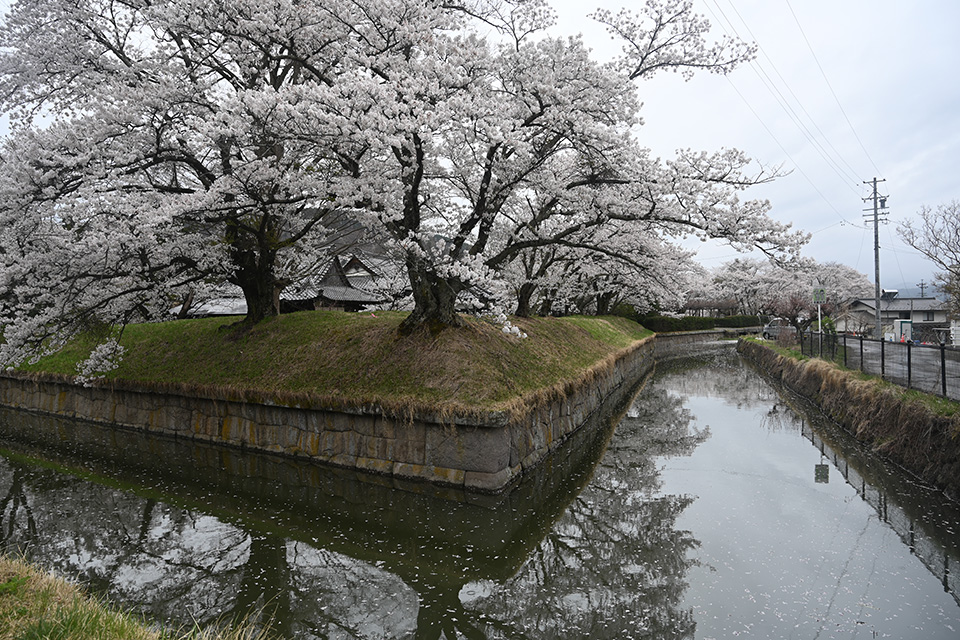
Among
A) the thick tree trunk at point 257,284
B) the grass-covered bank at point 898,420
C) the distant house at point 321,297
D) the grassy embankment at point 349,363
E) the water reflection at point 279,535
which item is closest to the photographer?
the water reflection at point 279,535

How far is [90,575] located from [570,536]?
18.9ft

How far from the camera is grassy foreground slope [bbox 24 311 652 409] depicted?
9.16 m

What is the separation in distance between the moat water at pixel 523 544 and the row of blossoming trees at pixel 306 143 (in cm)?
387

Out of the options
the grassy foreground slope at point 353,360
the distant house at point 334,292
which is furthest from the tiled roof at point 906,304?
the distant house at point 334,292

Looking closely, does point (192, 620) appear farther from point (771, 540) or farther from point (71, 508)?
point (771, 540)

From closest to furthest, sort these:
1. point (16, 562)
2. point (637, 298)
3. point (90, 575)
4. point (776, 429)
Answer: point (16, 562), point (90, 575), point (776, 429), point (637, 298)

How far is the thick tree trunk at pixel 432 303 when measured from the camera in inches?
427

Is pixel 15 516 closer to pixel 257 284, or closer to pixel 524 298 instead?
pixel 257 284

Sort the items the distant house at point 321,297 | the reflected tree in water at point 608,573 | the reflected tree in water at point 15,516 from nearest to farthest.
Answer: the reflected tree in water at point 608,573
the reflected tree in water at point 15,516
the distant house at point 321,297

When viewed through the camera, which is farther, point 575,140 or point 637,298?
point 637,298

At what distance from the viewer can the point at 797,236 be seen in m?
8.95

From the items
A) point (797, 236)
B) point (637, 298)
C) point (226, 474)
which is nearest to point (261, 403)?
point (226, 474)

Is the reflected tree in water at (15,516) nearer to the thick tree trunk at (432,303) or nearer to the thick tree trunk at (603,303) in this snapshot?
the thick tree trunk at (432,303)

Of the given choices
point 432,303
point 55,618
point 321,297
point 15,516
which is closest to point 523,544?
point 55,618
